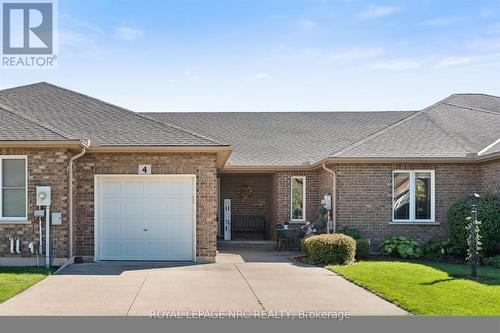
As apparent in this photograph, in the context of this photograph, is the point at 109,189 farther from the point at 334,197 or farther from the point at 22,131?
the point at 334,197

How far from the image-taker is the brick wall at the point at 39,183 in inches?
554

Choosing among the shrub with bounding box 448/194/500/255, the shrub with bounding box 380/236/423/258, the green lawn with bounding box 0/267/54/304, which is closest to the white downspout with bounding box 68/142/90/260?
the green lawn with bounding box 0/267/54/304

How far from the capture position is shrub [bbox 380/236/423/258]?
16.5 metres

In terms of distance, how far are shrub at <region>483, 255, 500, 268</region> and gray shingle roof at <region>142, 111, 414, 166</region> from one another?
306 inches

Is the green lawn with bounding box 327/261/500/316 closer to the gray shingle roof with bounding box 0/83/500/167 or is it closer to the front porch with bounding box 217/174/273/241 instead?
the gray shingle roof with bounding box 0/83/500/167

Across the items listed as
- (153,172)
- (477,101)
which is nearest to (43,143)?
(153,172)

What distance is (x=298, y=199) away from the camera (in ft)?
70.1

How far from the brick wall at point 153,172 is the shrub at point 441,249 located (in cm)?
636

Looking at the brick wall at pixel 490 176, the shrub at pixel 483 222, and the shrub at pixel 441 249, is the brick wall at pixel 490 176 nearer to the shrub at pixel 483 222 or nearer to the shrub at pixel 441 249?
the shrub at pixel 483 222

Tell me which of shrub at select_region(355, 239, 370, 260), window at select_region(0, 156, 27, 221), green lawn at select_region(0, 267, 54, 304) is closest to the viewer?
green lawn at select_region(0, 267, 54, 304)

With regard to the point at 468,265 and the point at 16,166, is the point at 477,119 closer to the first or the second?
the point at 468,265

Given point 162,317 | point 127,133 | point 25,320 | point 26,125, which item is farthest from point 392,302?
point 26,125

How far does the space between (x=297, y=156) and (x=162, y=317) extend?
13934 millimetres

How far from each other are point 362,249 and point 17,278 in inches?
350
